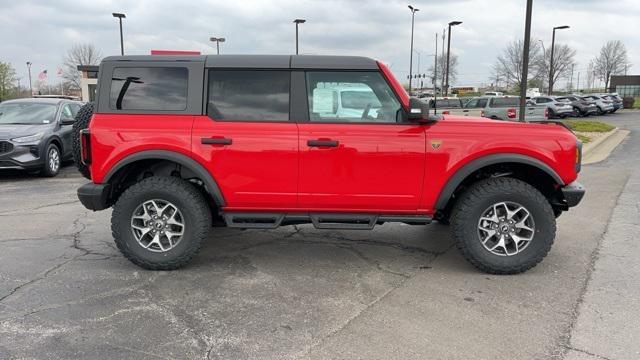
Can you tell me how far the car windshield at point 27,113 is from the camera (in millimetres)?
10320

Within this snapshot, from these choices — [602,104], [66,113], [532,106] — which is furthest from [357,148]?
[602,104]

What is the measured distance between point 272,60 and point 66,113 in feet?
27.6

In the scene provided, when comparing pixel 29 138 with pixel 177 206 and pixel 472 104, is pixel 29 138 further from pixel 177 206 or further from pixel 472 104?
pixel 472 104

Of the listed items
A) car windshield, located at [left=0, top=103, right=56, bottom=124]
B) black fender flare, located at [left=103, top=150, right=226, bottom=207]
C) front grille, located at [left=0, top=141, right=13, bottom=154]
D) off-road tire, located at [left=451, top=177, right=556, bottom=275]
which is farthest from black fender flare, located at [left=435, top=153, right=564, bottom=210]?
car windshield, located at [left=0, top=103, right=56, bottom=124]

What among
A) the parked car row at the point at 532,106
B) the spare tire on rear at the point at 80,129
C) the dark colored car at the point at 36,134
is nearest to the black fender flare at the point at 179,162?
the spare tire on rear at the point at 80,129

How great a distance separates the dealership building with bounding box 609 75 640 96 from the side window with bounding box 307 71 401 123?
85.9 meters

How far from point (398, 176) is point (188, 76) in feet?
6.66

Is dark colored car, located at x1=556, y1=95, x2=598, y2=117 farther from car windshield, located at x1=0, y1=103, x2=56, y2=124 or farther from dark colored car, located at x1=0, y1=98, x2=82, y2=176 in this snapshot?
car windshield, located at x1=0, y1=103, x2=56, y2=124

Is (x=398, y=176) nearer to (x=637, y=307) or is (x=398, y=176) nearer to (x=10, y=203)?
(x=637, y=307)

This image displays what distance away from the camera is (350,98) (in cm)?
440

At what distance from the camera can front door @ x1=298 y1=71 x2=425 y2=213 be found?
427 centimetres

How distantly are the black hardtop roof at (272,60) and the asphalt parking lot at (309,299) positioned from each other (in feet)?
A: 5.98

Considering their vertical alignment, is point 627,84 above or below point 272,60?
above

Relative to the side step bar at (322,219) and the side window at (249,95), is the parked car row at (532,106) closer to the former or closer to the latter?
the side step bar at (322,219)
